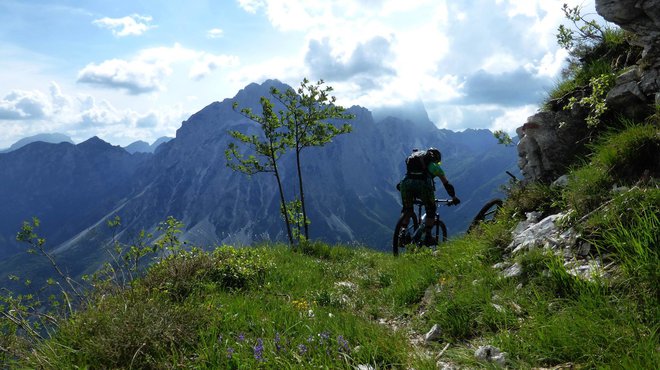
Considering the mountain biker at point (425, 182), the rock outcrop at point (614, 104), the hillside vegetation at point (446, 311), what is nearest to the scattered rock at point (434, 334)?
the hillside vegetation at point (446, 311)

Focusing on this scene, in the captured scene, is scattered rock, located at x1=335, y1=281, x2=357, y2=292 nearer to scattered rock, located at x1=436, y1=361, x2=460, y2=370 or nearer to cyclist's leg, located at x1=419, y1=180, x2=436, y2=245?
cyclist's leg, located at x1=419, y1=180, x2=436, y2=245

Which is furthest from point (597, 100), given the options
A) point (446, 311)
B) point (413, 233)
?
point (413, 233)

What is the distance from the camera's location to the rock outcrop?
7855mm

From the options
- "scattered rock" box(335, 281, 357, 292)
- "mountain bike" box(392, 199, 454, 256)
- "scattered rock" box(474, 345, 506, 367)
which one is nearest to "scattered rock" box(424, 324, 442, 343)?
"scattered rock" box(474, 345, 506, 367)

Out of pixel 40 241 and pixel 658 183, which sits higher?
pixel 658 183

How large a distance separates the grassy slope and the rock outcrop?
1.20m

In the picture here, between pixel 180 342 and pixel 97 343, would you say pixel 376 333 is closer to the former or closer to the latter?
pixel 180 342

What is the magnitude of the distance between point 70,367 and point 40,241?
3.40 metres

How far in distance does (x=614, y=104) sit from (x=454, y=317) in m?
6.19

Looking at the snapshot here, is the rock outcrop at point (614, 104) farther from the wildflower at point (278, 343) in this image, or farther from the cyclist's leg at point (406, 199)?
the wildflower at point (278, 343)

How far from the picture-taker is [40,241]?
277 inches

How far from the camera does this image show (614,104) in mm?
8375

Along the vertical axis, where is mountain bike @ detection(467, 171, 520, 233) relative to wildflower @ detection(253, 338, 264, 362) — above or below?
above

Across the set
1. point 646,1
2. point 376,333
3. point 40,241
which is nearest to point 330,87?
point 646,1
